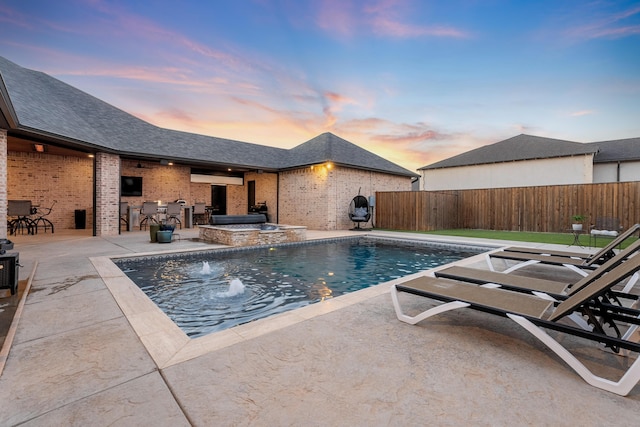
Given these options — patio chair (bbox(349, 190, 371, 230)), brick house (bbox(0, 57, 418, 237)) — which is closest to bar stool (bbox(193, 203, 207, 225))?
brick house (bbox(0, 57, 418, 237))

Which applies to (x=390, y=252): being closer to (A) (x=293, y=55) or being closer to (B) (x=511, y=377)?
(B) (x=511, y=377)

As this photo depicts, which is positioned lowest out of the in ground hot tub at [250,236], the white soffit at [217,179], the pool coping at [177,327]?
the pool coping at [177,327]

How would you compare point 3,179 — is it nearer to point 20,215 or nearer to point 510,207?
point 20,215

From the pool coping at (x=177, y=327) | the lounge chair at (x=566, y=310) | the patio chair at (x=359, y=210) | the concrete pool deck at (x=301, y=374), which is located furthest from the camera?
the patio chair at (x=359, y=210)

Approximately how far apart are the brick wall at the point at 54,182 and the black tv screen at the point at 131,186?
1423 millimetres

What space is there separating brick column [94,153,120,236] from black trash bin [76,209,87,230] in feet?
11.8

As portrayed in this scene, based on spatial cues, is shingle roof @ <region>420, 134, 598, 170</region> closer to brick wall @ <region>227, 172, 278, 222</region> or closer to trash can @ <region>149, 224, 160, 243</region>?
brick wall @ <region>227, 172, 278, 222</region>

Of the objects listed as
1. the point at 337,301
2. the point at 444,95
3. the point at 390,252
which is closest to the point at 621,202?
the point at 444,95

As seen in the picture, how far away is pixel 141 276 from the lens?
5.03 metres

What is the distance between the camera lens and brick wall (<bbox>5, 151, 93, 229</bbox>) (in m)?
11.0

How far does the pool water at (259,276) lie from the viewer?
3.52 metres

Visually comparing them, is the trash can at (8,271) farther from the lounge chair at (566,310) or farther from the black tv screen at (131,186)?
the black tv screen at (131,186)

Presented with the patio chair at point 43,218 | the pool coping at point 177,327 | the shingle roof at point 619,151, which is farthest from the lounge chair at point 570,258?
the shingle roof at point 619,151

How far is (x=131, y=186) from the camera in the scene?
13.0 meters
